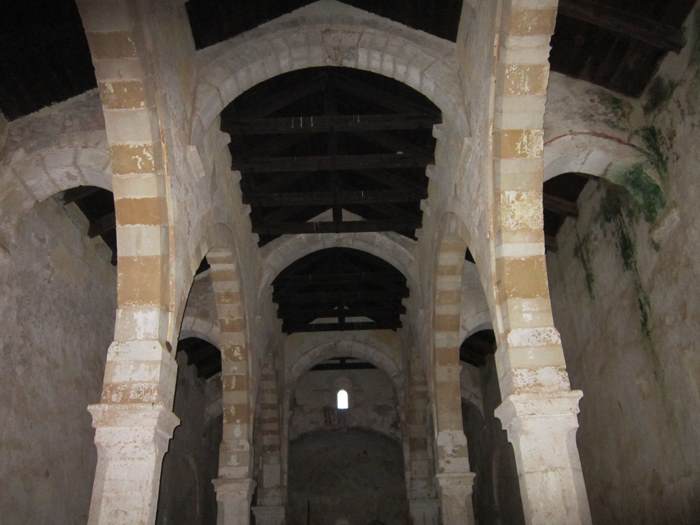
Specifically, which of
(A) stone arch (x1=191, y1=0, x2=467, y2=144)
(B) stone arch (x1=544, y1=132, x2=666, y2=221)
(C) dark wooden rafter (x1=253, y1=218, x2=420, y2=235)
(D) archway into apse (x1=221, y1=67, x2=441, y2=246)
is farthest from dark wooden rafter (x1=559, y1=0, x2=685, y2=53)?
(C) dark wooden rafter (x1=253, y1=218, x2=420, y2=235)

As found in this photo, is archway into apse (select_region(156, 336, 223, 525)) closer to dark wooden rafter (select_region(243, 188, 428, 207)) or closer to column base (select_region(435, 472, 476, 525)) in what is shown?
dark wooden rafter (select_region(243, 188, 428, 207))

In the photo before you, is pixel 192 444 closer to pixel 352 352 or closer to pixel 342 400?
pixel 352 352

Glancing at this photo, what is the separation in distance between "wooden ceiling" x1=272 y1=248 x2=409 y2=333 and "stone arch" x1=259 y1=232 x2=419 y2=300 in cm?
108

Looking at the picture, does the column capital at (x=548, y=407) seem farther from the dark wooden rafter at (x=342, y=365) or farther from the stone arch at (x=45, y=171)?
the dark wooden rafter at (x=342, y=365)

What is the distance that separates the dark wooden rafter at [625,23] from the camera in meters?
6.51

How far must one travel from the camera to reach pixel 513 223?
6.09m

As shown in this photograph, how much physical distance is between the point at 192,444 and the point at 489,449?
7777 mm

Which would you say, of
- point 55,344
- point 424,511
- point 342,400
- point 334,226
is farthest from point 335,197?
point 342,400

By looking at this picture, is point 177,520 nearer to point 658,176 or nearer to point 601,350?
point 601,350

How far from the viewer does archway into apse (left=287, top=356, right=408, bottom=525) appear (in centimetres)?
1978

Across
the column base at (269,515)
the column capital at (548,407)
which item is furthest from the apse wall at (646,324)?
the column base at (269,515)

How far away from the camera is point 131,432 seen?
534 cm

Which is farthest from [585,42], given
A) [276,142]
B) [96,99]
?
[96,99]

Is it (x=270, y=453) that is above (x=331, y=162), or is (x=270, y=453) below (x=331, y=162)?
below
